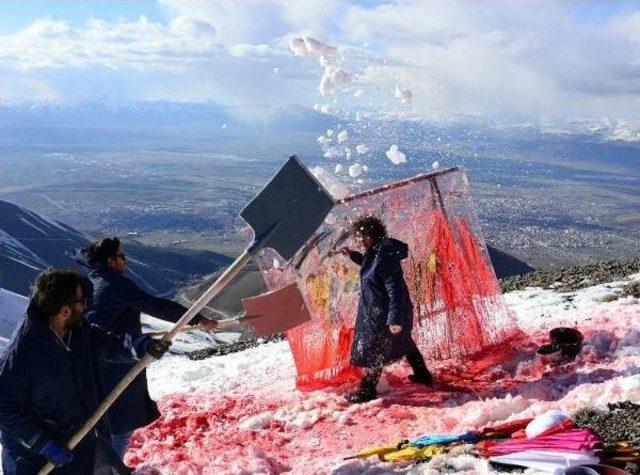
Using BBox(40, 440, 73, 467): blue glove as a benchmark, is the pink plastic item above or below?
below

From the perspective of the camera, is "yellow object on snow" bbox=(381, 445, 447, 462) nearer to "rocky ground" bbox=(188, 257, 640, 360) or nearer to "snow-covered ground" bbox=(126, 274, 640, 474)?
"snow-covered ground" bbox=(126, 274, 640, 474)

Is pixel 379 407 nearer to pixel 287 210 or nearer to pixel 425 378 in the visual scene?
pixel 425 378

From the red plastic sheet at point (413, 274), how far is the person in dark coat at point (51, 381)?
11.8 feet

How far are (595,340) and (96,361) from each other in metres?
5.57

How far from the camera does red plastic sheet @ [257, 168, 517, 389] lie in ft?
24.2

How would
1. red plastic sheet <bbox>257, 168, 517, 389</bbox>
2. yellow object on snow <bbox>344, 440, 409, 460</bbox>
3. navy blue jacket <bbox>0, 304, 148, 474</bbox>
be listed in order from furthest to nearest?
red plastic sheet <bbox>257, 168, 517, 389</bbox>, yellow object on snow <bbox>344, 440, 409, 460</bbox>, navy blue jacket <bbox>0, 304, 148, 474</bbox>

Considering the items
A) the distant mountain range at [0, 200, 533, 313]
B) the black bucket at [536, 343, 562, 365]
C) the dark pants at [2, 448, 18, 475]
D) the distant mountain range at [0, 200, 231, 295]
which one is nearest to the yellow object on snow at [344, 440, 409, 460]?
the dark pants at [2, 448, 18, 475]

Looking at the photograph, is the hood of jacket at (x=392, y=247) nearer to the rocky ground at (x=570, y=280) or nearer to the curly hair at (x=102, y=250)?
the curly hair at (x=102, y=250)

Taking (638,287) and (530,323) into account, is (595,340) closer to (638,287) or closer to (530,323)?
(530,323)

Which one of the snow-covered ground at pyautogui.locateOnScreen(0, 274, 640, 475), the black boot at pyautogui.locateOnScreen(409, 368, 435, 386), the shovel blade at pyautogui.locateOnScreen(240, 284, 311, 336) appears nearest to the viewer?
the snow-covered ground at pyautogui.locateOnScreen(0, 274, 640, 475)

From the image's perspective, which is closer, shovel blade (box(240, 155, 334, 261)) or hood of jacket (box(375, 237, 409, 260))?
shovel blade (box(240, 155, 334, 261))

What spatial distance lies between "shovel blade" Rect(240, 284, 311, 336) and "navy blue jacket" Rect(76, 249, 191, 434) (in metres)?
0.71

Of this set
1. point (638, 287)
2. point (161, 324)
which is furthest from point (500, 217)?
point (638, 287)

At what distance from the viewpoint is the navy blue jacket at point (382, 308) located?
646cm
